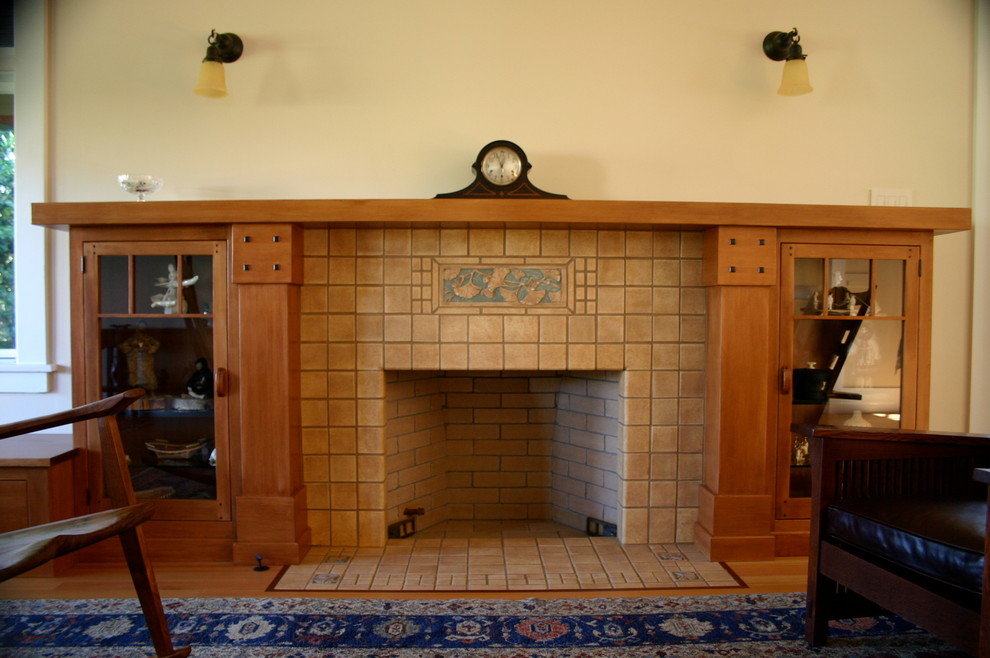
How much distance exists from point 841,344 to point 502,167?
5.33 feet

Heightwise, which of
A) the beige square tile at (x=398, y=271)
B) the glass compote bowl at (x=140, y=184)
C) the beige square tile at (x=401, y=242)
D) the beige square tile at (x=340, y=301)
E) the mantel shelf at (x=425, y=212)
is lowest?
the beige square tile at (x=340, y=301)

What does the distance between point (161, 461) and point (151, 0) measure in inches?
79.3

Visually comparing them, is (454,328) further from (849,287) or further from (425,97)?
(849,287)

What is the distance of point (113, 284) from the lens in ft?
7.99

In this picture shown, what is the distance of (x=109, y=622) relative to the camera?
1968 mm

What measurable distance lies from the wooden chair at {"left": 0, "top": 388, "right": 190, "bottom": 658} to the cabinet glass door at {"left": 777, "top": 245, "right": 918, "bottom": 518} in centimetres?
230

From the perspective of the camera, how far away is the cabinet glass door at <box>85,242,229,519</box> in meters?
2.42

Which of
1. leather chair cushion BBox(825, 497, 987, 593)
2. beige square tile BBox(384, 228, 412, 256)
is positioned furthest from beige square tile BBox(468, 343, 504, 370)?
leather chair cushion BBox(825, 497, 987, 593)

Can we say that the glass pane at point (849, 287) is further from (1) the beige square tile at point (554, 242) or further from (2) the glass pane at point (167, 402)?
(2) the glass pane at point (167, 402)

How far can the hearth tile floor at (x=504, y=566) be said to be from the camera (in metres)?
2.23

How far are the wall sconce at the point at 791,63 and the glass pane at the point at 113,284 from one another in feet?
9.36

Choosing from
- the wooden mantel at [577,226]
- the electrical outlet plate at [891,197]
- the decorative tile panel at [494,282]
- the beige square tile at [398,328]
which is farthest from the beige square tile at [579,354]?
the electrical outlet plate at [891,197]

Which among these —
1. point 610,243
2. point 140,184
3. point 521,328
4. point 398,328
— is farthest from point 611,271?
point 140,184

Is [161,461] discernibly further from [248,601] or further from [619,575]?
[619,575]
